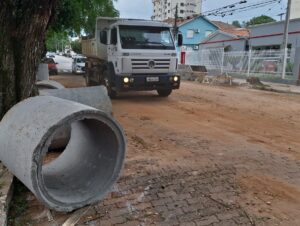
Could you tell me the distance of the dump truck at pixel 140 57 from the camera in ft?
38.8

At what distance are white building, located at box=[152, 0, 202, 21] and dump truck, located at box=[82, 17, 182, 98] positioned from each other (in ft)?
143

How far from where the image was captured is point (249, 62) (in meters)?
25.1

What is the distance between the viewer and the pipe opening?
4129 mm

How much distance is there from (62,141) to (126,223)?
259 cm

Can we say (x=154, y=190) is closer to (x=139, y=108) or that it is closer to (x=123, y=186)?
(x=123, y=186)

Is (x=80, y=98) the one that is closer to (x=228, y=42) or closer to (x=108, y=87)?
(x=108, y=87)

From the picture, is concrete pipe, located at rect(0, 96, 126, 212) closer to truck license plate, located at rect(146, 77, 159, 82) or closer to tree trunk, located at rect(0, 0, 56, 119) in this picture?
tree trunk, located at rect(0, 0, 56, 119)

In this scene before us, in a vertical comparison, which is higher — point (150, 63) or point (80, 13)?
point (80, 13)

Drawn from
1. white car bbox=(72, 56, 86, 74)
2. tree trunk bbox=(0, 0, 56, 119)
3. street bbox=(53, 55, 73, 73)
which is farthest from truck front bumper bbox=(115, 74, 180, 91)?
street bbox=(53, 55, 73, 73)

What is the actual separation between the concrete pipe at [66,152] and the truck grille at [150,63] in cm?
675

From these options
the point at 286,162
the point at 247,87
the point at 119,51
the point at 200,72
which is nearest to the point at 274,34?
the point at 200,72

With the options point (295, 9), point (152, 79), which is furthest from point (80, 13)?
point (295, 9)

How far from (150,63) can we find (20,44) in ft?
23.0

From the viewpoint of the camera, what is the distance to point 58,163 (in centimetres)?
505
